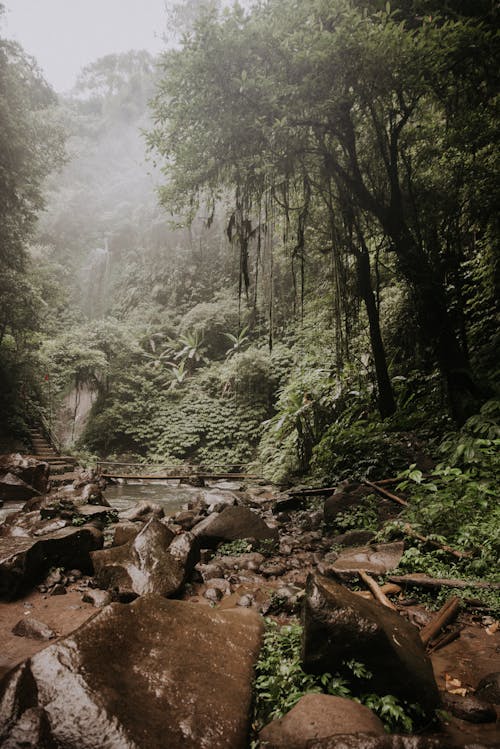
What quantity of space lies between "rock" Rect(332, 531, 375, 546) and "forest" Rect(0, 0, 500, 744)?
0.29m

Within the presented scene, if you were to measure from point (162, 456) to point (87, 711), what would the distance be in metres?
13.6

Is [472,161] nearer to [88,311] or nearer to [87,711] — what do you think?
[87,711]

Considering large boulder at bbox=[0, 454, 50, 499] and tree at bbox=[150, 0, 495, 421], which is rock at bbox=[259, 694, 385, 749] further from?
large boulder at bbox=[0, 454, 50, 499]

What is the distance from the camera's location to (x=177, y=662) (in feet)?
6.53

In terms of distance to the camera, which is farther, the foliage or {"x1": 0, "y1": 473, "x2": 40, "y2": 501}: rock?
{"x1": 0, "y1": 473, "x2": 40, "y2": 501}: rock

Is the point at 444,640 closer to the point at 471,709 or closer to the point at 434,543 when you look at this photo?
the point at 471,709

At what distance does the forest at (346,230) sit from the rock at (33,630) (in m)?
3.01

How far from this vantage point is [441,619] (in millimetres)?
2461

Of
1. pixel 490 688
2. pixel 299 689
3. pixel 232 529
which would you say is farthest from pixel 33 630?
pixel 490 688

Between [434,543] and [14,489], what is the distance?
7592 millimetres

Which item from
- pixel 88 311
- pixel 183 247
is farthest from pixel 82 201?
pixel 183 247

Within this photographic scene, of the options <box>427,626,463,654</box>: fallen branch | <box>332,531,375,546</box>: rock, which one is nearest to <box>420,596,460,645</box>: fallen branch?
<box>427,626,463,654</box>: fallen branch

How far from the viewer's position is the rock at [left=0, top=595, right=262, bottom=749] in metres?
1.47

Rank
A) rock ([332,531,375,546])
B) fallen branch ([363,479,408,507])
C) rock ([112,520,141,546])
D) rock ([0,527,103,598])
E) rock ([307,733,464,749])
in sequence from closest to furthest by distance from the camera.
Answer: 1. rock ([307,733,464,749])
2. rock ([0,527,103,598])
3. rock ([332,531,375,546])
4. rock ([112,520,141,546])
5. fallen branch ([363,479,408,507])
